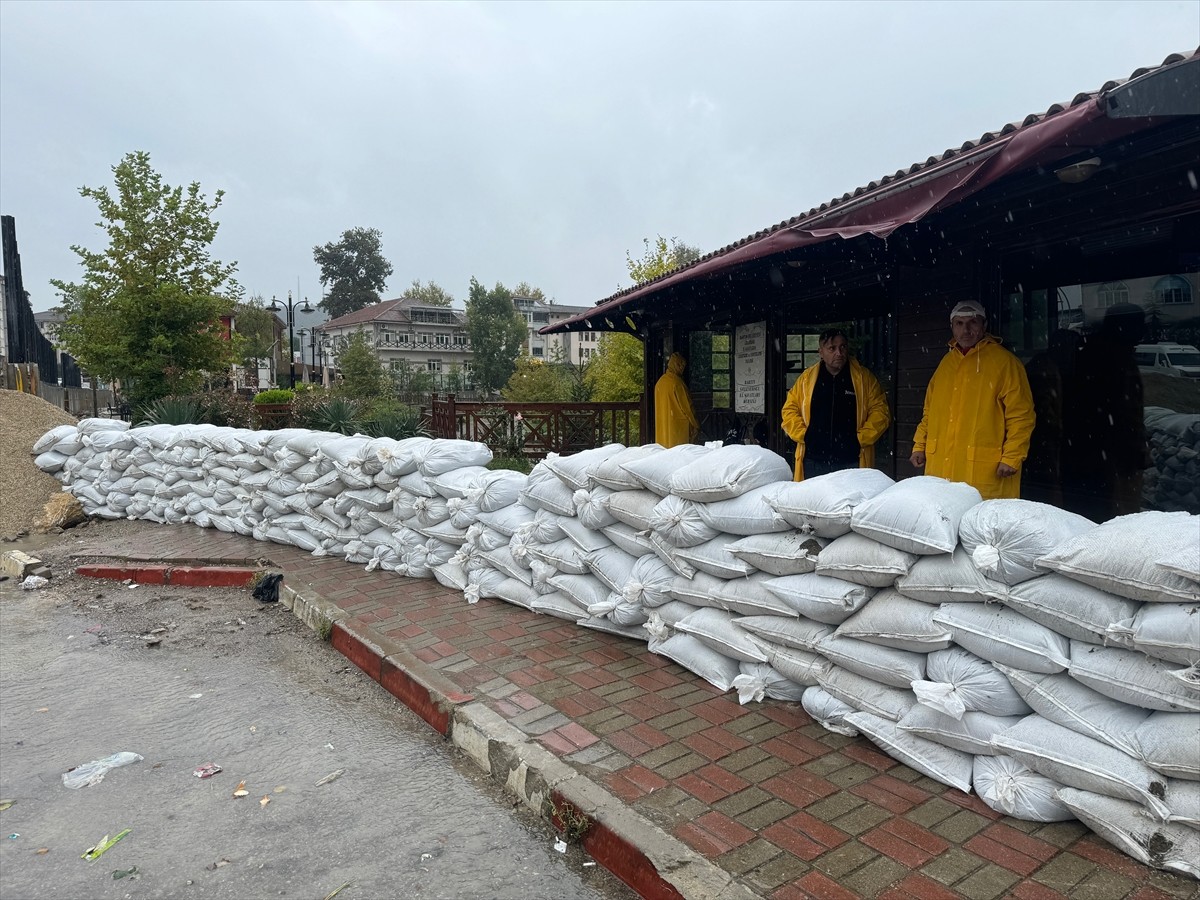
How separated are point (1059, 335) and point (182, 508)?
8.29m

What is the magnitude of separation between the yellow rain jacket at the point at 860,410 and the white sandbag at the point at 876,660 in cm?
245

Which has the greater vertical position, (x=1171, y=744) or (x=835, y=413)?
(x=835, y=413)

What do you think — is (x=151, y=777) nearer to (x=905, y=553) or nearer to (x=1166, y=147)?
(x=905, y=553)

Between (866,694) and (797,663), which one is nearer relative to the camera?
(866,694)

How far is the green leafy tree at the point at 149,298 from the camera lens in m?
13.9

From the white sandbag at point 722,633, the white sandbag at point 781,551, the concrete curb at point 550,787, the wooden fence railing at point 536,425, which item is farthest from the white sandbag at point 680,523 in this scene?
the wooden fence railing at point 536,425

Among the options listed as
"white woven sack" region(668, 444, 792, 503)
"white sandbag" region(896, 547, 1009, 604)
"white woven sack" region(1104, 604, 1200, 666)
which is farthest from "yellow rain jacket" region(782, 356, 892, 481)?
"white woven sack" region(1104, 604, 1200, 666)

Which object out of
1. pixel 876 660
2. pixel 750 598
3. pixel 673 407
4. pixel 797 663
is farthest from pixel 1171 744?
pixel 673 407

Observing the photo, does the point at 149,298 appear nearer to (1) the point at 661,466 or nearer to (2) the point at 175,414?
(2) the point at 175,414

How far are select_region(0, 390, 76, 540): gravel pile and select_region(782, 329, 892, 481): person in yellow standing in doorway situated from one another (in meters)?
8.53

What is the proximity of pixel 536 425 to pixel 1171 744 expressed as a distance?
11205 mm

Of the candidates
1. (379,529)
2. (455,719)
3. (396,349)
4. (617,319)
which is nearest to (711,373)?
(617,319)

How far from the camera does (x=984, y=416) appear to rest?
423cm

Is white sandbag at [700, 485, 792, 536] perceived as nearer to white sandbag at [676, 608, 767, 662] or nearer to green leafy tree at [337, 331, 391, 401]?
white sandbag at [676, 608, 767, 662]
